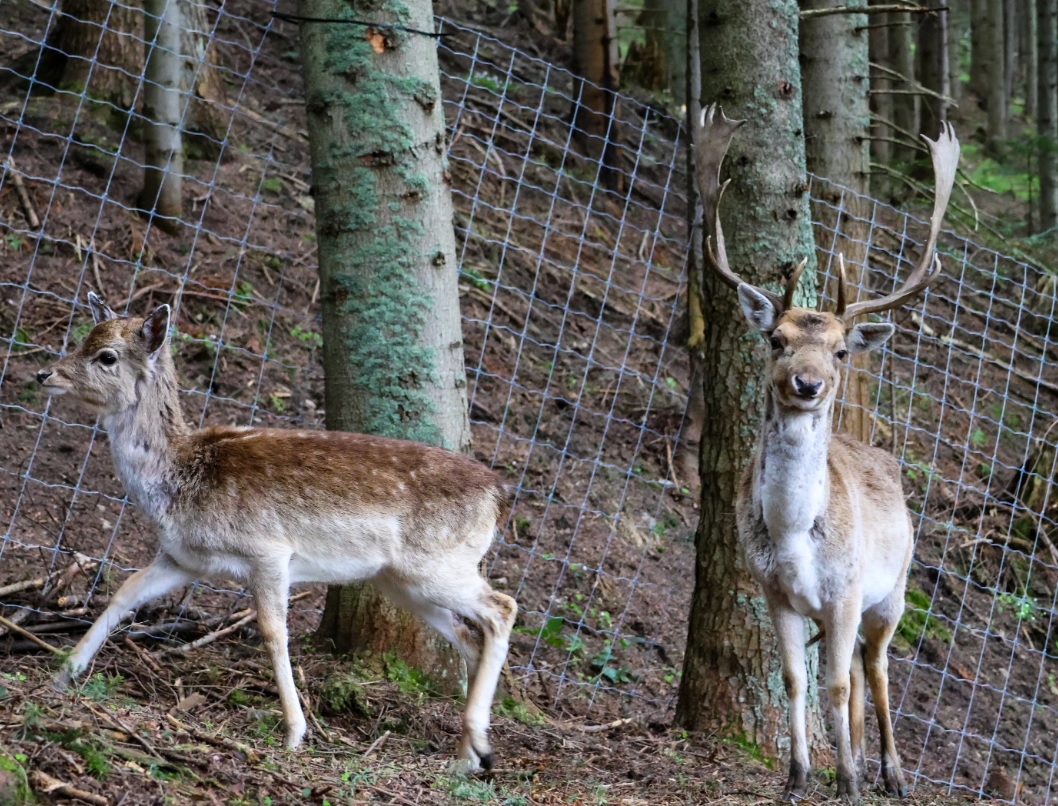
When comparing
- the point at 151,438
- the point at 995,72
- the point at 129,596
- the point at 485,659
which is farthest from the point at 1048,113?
the point at 129,596

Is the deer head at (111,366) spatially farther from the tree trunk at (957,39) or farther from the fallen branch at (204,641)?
the tree trunk at (957,39)

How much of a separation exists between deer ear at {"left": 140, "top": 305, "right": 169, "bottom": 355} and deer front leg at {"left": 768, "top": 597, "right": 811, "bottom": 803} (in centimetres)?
319

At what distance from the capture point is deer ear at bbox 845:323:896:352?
6051 mm

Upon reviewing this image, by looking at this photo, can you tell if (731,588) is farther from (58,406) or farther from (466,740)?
(58,406)

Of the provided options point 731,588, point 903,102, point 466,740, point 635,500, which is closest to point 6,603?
point 466,740

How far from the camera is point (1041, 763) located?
941 centimetres

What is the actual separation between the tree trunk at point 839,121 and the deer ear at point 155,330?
4.58 metres

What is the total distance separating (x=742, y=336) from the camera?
6938 mm

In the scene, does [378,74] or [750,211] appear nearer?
[378,74]

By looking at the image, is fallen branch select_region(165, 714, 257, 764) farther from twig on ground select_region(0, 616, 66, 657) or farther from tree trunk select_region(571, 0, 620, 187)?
tree trunk select_region(571, 0, 620, 187)

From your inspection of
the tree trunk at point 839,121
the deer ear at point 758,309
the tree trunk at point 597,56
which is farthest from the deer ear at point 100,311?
the tree trunk at point 597,56

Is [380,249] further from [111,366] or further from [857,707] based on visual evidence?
[857,707]

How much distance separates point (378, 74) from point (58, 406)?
3756 millimetres

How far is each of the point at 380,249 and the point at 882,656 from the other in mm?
3364
